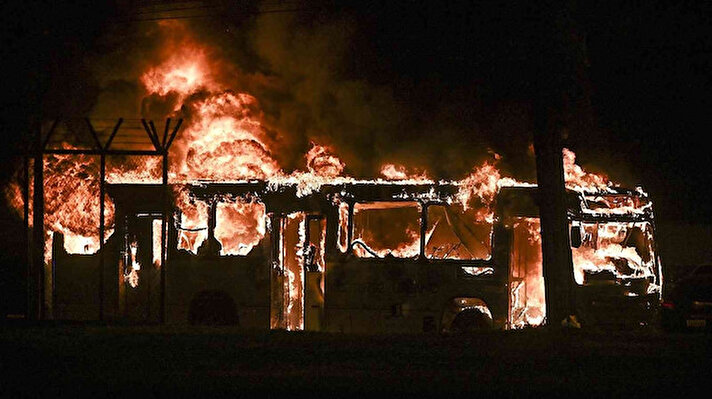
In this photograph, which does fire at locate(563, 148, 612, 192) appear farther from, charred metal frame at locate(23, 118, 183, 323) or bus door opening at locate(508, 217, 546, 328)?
charred metal frame at locate(23, 118, 183, 323)

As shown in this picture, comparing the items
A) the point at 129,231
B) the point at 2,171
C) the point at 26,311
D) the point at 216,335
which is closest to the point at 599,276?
the point at 216,335

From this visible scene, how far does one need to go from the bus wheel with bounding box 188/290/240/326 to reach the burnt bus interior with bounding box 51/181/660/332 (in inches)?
0.8

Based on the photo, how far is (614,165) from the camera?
40.5 meters

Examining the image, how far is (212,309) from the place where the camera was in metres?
18.0

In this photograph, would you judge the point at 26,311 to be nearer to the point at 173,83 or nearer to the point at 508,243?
the point at 173,83

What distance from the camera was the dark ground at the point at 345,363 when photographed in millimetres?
10297

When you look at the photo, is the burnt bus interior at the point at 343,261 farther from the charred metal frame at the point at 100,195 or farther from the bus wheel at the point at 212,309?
the charred metal frame at the point at 100,195

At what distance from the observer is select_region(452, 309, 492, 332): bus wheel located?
16641mm

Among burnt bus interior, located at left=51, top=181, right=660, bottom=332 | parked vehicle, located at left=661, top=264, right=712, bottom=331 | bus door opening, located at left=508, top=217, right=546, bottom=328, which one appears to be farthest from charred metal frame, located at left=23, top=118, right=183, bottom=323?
parked vehicle, located at left=661, top=264, right=712, bottom=331

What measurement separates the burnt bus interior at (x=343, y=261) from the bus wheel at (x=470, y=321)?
0.02m

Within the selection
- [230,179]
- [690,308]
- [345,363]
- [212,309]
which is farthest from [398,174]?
[345,363]

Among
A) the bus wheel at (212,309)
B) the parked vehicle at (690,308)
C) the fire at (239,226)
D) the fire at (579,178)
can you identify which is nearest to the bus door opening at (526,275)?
the fire at (579,178)

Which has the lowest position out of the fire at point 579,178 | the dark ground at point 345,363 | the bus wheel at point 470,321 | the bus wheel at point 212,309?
the dark ground at point 345,363

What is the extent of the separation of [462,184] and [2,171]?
56.6 ft
